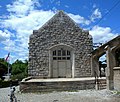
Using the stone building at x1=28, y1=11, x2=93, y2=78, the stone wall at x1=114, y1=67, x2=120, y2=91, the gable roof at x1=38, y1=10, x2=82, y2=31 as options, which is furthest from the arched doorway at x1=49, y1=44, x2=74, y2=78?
the stone wall at x1=114, y1=67, x2=120, y2=91

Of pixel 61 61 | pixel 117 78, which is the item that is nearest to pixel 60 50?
pixel 61 61

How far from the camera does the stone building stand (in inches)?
893

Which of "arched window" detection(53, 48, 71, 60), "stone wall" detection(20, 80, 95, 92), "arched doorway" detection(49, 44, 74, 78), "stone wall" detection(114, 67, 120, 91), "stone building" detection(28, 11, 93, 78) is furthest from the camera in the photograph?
"arched window" detection(53, 48, 71, 60)

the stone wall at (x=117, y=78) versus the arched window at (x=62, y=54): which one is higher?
the arched window at (x=62, y=54)

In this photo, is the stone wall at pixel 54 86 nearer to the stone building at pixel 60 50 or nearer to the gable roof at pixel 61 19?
the stone building at pixel 60 50

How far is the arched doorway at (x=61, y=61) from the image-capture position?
75.3 ft

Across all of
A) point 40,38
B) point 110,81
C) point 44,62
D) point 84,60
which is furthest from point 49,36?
point 110,81

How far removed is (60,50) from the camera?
2316cm

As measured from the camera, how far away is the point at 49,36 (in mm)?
23078

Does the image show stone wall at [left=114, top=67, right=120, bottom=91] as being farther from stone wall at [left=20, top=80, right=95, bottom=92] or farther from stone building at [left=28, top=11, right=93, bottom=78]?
stone building at [left=28, top=11, right=93, bottom=78]

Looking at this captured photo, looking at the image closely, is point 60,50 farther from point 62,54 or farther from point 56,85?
point 56,85

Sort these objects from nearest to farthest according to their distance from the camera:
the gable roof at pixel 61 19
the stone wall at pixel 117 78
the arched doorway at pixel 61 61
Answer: the stone wall at pixel 117 78 < the arched doorway at pixel 61 61 < the gable roof at pixel 61 19

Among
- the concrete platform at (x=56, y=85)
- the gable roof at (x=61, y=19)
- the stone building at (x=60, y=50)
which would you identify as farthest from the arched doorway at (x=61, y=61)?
the concrete platform at (x=56, y=85)

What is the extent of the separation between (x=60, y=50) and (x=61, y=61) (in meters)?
1.12
